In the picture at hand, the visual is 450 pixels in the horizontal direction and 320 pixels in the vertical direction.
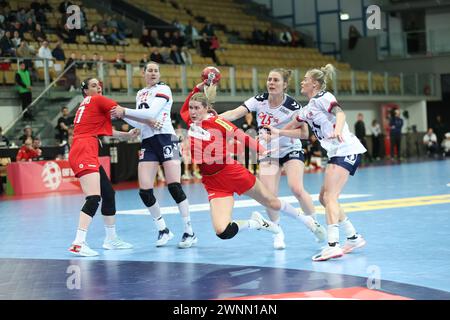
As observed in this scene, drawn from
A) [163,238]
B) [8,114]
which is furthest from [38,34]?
[163,238]

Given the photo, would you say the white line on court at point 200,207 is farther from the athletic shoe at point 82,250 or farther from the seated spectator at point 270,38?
the seated spectator at point 270,38

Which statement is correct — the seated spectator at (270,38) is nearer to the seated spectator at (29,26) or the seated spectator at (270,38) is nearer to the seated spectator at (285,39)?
the seated spectator at (285,39)

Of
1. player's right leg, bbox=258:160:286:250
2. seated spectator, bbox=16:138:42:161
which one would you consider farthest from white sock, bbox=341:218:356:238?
seated spectator, bbox=16:138:42:161

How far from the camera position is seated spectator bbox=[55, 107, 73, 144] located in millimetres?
19578

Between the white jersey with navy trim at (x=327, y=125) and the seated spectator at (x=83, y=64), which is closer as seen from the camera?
the white jersey with navy trim at (x=327, y=125)

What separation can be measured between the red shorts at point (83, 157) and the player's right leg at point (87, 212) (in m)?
0.06

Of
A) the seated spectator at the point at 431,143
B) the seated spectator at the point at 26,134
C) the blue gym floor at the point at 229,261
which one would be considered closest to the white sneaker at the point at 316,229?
the blue gym floor at the point at 229,261

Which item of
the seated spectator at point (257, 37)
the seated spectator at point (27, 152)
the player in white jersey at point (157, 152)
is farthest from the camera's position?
the seated spectator at point (257, 37)

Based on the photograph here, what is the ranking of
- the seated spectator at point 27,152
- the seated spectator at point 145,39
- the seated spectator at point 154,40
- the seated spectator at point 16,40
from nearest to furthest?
the seated spectator at point 27,152
the seated spectator at point 16,40
the seated spectator at point 145,39
the seated spectator at point 154,40

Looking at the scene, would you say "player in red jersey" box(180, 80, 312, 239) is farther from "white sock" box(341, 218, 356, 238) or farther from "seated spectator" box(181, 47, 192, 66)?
"seated spectator" box(181, 47, 192, 66)

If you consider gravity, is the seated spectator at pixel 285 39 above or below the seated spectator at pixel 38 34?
above

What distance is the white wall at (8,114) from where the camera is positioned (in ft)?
65.4

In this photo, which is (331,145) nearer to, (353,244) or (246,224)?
(353,244)

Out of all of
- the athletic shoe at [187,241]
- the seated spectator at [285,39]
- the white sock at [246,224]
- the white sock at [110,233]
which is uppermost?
the seated spectator at [285,39]
